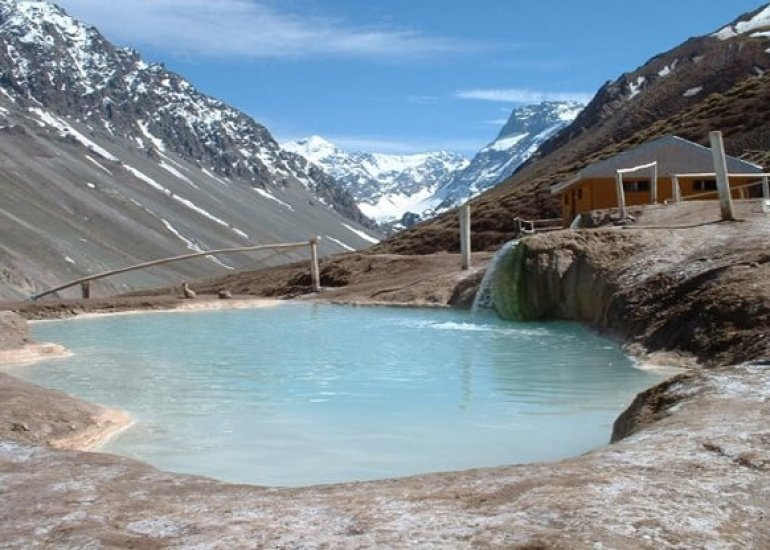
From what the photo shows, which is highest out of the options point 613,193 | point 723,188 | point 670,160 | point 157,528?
point 670,160

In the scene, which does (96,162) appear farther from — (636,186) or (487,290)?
(487,290)

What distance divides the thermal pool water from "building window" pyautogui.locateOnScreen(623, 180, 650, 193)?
2067 cm

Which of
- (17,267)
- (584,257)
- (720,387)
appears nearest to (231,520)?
(720,387)

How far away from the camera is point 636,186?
40938 mm

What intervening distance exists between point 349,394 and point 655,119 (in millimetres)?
113143

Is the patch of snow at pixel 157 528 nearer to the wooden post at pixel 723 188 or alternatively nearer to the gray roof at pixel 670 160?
the wooden post at pixel 723 188

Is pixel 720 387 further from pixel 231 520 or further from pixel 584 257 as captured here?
pixel 584 257

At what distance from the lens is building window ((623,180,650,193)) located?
40.8 meters

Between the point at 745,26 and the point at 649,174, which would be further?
the point at 745,26

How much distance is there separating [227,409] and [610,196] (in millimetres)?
33048

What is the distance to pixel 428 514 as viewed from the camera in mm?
4879

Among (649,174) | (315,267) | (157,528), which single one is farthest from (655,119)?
(157,528)

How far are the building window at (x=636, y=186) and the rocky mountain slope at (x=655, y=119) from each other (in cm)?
1721

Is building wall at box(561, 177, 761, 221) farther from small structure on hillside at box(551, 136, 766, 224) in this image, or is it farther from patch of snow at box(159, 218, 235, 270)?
patch of snow at box(159, 218, 235, 270)
